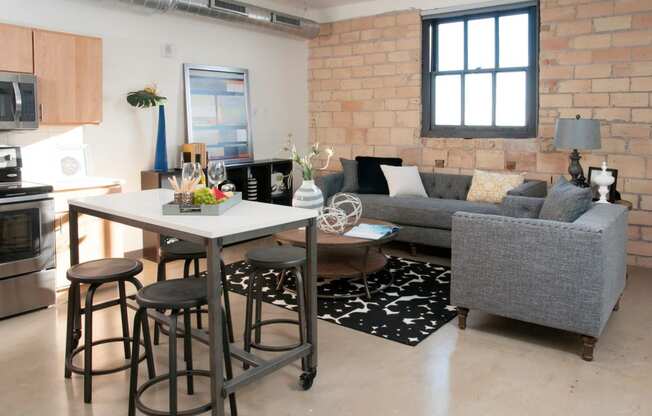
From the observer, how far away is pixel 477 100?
643 cm

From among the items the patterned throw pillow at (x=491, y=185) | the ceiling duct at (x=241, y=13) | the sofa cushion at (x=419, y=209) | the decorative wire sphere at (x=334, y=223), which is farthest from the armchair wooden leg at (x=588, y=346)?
the ceiling duct at (x=241, y=13)

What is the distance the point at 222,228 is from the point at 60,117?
112 inches

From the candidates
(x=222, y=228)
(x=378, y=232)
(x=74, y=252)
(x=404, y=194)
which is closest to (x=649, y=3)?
(x=404, y=194)

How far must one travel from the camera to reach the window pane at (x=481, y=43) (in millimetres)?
6273

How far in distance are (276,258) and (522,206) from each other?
1.90m

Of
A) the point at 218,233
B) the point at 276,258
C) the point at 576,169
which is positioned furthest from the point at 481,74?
the point at 218,233

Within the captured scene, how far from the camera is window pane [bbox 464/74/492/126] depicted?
6355 millimetres

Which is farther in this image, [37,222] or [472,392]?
[37,222]

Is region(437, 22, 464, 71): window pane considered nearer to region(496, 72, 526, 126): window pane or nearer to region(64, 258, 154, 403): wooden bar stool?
region(496, 72, 526, 126): window pane

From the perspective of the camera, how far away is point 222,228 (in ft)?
7.81

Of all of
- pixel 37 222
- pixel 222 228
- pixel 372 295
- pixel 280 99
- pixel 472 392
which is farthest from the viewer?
pixel 280 99

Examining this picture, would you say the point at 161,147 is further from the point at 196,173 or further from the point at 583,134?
the point at 583,134

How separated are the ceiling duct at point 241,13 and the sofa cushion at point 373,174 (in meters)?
1.86

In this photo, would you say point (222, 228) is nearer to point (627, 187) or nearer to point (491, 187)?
point (491, 187)
